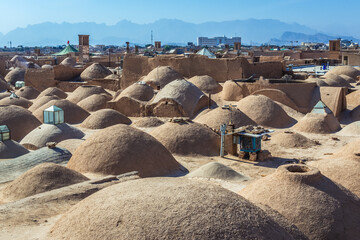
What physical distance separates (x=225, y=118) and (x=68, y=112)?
32.0ft

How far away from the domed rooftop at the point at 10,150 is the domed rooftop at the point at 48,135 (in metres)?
1.22

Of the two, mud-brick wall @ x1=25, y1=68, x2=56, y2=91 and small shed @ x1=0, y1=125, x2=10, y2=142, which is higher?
mud-brick wall @ x1=25, y1=68, x2=56, y2=91

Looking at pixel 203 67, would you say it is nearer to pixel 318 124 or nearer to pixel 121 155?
pixel 318 124

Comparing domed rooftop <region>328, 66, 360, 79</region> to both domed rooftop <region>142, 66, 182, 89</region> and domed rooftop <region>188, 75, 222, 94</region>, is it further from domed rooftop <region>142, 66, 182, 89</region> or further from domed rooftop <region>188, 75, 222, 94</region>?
domed rooftop <region>142, 66, 182, 89</region>

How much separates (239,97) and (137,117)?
21.1ft

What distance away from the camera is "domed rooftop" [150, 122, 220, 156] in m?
16.5

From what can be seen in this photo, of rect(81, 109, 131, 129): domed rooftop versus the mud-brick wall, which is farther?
the mud-brick wall

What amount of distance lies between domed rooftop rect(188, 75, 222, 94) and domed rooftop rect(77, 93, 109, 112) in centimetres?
627

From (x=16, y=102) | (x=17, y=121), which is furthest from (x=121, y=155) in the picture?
(x=16, y=102)

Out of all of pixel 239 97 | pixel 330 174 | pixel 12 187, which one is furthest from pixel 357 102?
pixel 12 187

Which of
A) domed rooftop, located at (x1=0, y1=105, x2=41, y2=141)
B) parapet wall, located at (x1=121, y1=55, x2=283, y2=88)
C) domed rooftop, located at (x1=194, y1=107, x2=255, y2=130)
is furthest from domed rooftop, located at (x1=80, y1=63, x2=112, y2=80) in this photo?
domed rooftop, located at (x1=194, y1=107, x2=255, y2=130)

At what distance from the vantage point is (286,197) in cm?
777

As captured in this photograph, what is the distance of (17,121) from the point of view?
20453 mm

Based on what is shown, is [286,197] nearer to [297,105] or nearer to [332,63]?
[297,105]
